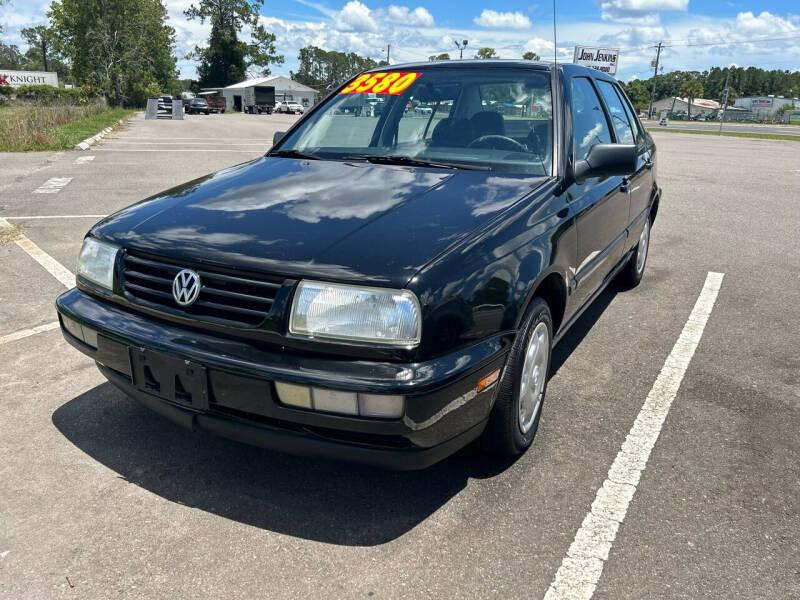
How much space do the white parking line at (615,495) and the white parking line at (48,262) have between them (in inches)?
159

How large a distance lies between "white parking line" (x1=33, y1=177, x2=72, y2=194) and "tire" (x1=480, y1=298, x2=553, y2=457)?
337 inches

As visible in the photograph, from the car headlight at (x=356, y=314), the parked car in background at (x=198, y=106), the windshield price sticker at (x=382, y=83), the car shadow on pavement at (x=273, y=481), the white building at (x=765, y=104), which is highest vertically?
the white building at (x=765, y=104)

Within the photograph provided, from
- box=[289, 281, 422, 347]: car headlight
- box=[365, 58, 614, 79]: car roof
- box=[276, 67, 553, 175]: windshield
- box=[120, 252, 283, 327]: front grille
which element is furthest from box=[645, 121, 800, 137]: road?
box=[120, 252, 283, 327]: front grille

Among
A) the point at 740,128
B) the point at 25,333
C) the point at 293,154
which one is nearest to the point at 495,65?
the point at 293,154

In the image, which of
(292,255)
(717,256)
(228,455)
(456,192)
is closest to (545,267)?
(456,192)

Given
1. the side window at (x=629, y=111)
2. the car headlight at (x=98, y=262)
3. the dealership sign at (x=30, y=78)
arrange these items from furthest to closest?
the dealership sign at (x=30, y=78) < the side window at (x=629, y=111) < the car headlight at (x=98, y=262)

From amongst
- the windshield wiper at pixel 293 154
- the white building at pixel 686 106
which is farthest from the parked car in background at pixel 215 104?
the white building at pixel 686 106

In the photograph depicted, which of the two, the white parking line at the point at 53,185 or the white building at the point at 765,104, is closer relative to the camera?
the white parking line at the point at 53,185

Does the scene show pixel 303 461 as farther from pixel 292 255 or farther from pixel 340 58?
pixel 340 58

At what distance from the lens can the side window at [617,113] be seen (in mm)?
4195

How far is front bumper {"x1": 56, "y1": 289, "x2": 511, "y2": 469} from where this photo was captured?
197 cm

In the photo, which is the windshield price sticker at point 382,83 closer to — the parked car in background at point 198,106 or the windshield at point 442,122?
the windshield at point 442,122

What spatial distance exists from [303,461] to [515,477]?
89 cm

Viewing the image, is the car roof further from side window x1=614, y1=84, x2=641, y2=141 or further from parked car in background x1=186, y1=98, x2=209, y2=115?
parked car in background x1=186, y1=98, x2=209, y2=115
